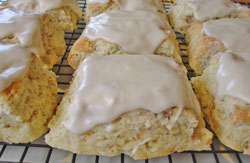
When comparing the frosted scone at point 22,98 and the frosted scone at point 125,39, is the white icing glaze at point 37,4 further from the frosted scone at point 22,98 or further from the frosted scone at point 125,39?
the frosted scone at point 22,98

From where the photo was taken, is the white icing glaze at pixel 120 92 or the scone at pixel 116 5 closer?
the white icing glaze at pixel 120 92

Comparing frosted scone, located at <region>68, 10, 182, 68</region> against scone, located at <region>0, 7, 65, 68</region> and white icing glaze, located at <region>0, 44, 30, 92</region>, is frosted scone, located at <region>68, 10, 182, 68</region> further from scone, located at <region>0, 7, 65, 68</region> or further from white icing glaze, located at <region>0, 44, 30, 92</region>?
white icing glaze, located at <region>0, 44, 30, 92</region>

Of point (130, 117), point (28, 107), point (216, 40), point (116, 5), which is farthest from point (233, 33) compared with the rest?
point (28, 107)

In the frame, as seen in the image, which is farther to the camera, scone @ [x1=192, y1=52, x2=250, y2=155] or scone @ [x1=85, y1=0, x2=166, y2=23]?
scone @ [x1=85, y1=0, x2=166, y2=23]

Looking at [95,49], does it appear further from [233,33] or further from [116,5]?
[233,33]

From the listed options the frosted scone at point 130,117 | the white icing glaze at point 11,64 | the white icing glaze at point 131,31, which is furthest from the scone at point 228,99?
the white icing glaze at point 11,64

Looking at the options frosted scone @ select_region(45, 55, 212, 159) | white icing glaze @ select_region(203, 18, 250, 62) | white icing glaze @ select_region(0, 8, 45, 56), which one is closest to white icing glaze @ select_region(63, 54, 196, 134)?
frosted scone @ select_region(45, 55, 212, 159)
